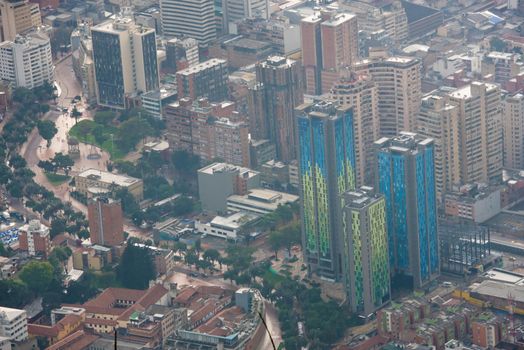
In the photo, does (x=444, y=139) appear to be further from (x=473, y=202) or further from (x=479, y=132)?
(x=473, y=202)

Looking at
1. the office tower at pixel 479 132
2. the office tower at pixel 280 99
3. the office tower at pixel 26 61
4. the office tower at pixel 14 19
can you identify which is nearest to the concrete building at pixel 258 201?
the office tower at pixel 280 99

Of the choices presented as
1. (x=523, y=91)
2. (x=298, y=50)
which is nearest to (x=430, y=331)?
(x=523, y=91)

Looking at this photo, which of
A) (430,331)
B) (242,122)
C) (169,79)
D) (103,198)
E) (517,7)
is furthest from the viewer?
(517,7)

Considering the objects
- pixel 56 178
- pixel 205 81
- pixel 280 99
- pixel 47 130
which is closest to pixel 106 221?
pixel 56 178

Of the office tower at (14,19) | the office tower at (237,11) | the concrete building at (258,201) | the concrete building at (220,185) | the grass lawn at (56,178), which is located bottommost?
the grass lawn at (56,178)

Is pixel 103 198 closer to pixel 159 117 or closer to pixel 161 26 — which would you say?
pixel 159 117

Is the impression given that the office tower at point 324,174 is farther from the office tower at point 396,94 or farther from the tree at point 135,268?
the office tower at point 396,94
